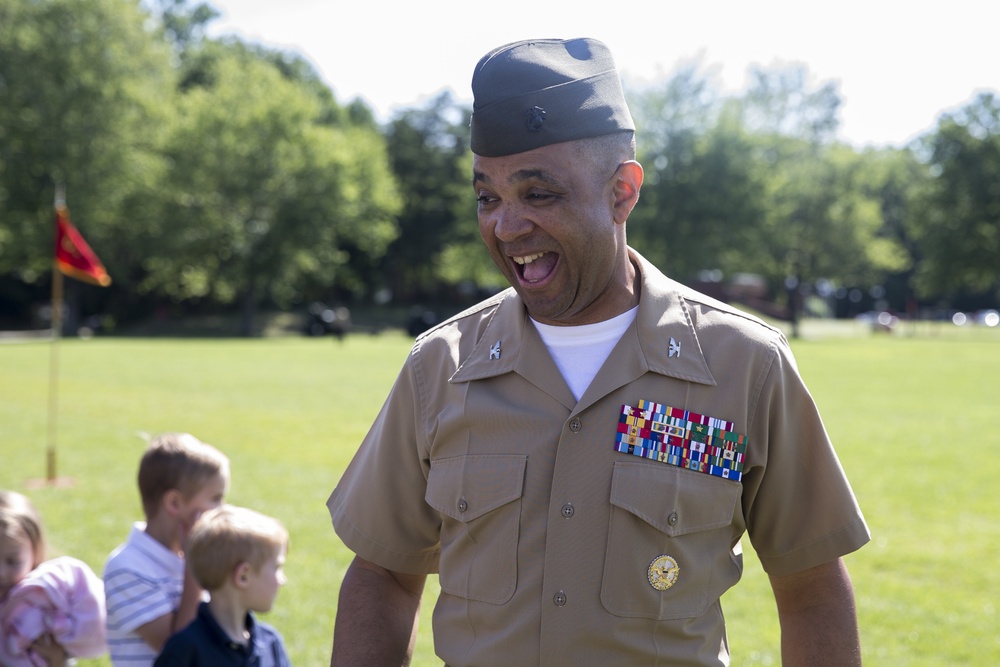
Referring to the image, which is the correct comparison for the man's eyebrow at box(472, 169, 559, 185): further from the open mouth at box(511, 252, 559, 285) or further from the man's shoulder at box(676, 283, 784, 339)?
the man's shoulder at box(676, 283, 784, 339)

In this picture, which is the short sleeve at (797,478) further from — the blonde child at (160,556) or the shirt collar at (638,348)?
the blonde child at (160,556)

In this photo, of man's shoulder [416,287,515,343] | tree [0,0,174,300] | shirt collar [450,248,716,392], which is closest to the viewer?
shirt collar [450,248,716,392]

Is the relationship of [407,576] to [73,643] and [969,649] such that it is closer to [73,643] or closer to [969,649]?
[73,643]

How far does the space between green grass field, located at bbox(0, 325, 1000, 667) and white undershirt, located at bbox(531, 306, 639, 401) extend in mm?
3500

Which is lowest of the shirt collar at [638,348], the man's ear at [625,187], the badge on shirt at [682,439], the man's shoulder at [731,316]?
the badge on shirt at [682,439]

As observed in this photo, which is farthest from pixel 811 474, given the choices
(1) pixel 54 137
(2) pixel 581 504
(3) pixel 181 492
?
(1) pixel 54 137

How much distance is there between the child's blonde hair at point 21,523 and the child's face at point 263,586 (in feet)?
3.18

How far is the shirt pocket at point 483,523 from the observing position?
2.09m

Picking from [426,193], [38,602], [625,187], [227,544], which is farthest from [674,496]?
[426,193]

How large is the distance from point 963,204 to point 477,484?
75.5 metres

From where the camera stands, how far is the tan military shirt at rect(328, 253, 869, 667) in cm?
→ 202

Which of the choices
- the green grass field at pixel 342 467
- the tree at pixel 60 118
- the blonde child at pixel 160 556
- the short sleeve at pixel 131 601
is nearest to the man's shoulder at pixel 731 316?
the blonde child at pixel 160 556

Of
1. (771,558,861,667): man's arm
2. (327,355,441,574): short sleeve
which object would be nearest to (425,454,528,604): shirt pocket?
(327,355,441,574): short sleeve

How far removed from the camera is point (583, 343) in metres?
2.22
